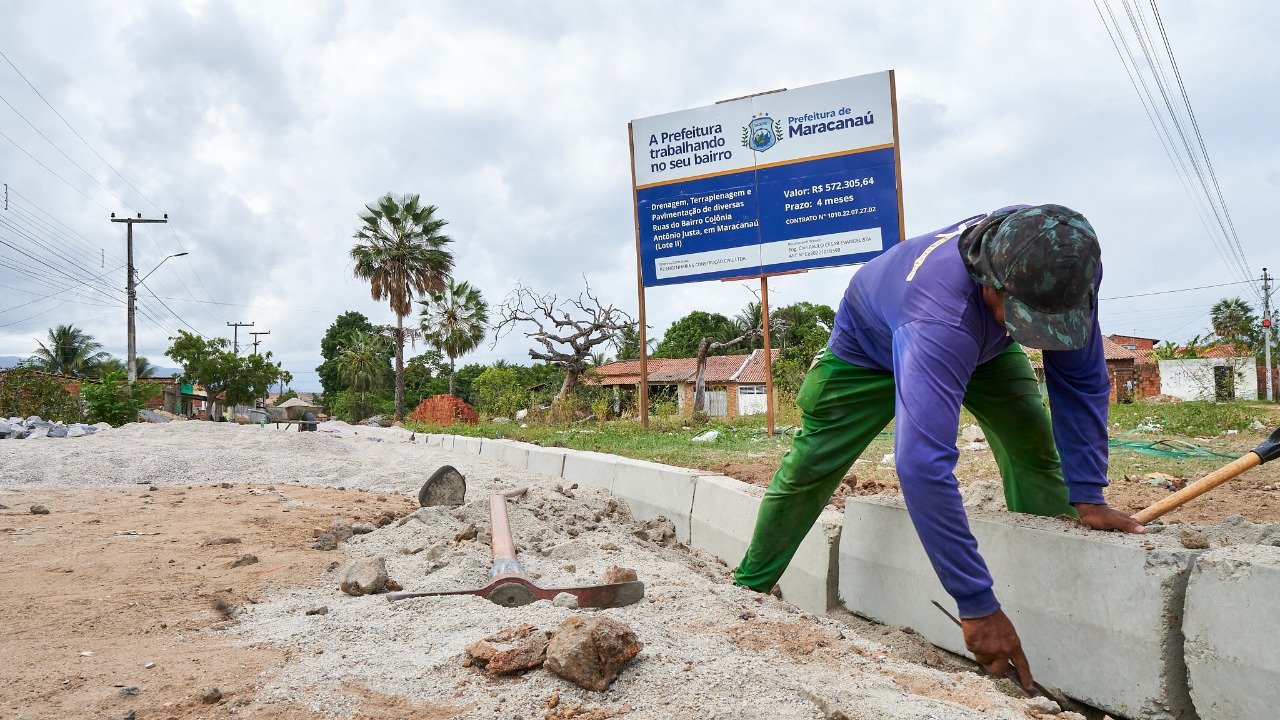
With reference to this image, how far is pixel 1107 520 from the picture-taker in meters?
2.36

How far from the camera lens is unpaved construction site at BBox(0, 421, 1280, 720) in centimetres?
176

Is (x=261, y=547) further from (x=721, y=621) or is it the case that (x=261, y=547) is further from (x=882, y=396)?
(x=882, y=396)

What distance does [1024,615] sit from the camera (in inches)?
93.6

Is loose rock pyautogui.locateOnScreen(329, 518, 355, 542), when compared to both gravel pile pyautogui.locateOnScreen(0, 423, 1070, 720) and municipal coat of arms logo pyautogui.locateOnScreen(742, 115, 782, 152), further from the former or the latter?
municipal coat of arms logo pyautogui.locateOnScreen(742, 115, 782, 152)

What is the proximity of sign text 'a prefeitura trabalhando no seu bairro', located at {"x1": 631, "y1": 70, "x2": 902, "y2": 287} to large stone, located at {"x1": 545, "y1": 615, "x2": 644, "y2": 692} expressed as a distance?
8.54 m

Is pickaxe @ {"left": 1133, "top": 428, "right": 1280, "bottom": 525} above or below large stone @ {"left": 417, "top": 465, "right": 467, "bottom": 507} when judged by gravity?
above

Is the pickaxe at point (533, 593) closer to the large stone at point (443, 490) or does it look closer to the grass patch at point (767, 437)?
the large stone at point (443, 490)

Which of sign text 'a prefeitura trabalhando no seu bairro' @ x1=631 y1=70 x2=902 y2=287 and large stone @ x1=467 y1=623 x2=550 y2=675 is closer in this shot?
large stone @ x1=467 y1=623 x2=550 y2=675

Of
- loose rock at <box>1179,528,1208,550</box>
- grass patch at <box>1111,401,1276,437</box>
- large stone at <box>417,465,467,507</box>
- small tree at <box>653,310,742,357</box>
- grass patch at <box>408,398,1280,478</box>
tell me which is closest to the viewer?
loose rock at <box>1179,528,1208,550</box>

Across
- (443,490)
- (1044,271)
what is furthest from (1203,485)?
(443,490)

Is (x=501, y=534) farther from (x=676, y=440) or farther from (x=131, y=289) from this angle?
(x=131, y=289)

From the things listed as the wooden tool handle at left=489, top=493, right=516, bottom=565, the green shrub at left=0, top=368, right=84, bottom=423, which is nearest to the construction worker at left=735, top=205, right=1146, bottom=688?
the wooden tool handle at left=489, top=493, right=516, bottom=565

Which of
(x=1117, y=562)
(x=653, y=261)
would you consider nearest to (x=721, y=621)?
(x=1117, y=562)

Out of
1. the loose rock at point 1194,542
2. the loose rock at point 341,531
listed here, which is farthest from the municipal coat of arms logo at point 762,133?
the loose rock at point 1194,542
